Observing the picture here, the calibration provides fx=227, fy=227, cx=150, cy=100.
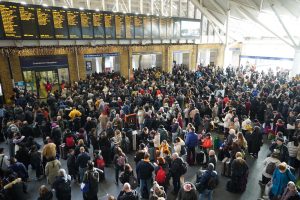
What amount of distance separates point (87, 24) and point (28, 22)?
3.78 meters

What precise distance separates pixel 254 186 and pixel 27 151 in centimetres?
669

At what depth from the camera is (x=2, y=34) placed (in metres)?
12.0

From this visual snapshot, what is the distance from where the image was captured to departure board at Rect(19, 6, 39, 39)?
1259 cm

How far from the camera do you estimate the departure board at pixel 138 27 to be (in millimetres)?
18281

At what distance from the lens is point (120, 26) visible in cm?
1730

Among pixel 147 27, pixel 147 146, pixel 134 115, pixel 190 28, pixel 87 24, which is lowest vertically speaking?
pixel 147 146

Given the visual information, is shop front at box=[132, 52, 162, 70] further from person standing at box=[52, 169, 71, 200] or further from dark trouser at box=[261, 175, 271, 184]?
person standing at box=[52, 169, 71, 200]

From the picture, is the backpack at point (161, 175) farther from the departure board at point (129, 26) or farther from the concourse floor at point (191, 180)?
the departure board at point (129, 26)

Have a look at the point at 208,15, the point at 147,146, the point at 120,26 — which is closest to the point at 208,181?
the point at 147,146

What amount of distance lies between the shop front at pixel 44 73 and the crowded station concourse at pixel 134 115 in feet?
0.21

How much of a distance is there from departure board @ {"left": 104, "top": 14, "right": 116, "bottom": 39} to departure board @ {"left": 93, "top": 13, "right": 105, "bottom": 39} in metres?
0.30

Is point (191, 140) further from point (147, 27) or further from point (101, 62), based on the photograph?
point (101, 62)

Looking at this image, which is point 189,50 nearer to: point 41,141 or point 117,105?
point 117,105

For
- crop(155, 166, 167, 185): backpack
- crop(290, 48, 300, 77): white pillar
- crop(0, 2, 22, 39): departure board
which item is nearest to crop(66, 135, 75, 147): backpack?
crop(155, 166, 167, 185): backpack
